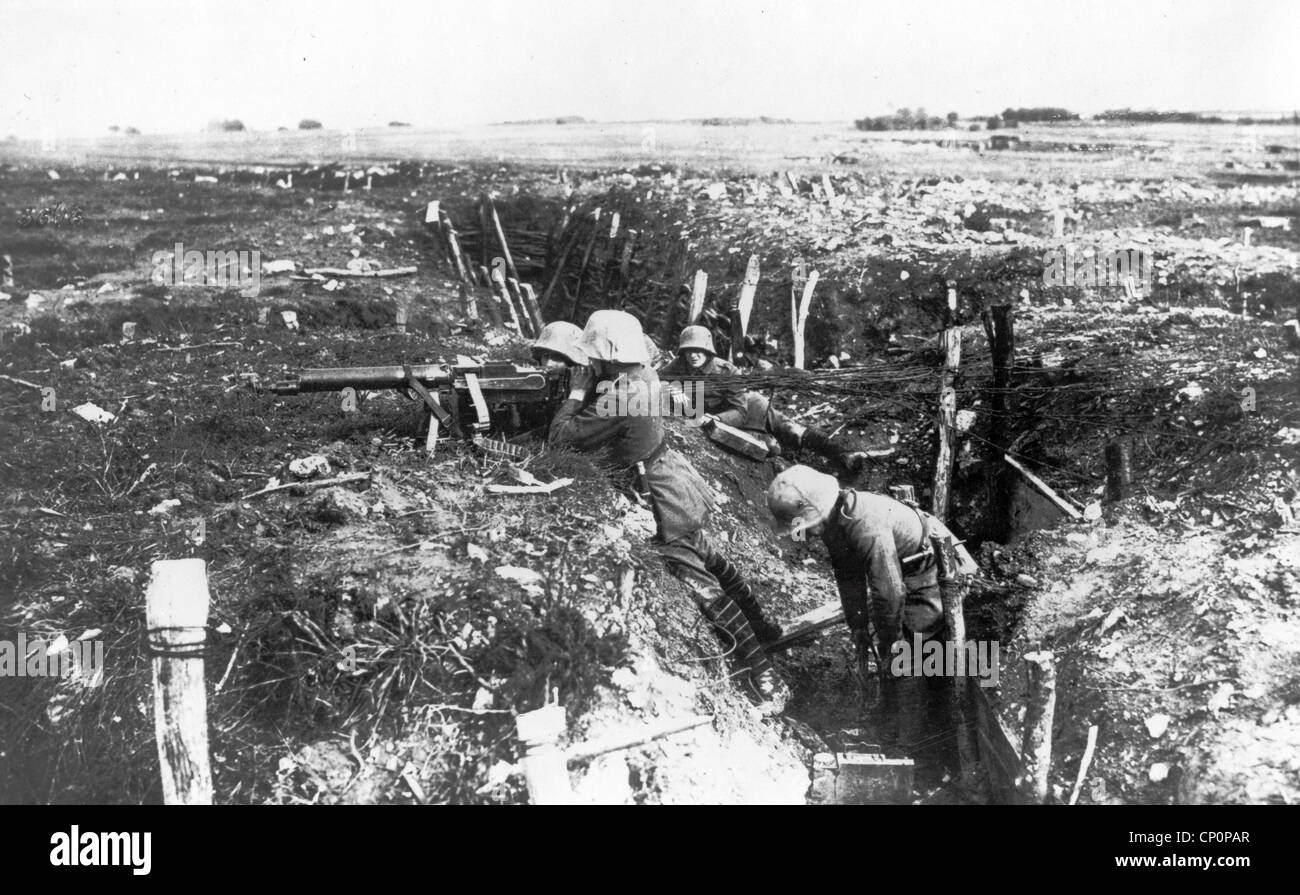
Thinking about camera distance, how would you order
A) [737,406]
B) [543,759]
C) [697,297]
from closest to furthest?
[543,759] < [737,406] < [697,297]

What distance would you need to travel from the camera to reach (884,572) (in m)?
4.66

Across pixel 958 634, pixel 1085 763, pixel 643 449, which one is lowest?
pixel 1085 763

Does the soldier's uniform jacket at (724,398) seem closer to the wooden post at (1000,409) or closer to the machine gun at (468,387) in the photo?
the machine gun at (468,387)

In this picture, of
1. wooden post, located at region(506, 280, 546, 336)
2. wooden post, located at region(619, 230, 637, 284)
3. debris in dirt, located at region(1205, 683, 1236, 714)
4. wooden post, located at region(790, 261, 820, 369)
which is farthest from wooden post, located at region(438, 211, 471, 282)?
debris in dirt, located at region(1205, 683, 1236, 714)

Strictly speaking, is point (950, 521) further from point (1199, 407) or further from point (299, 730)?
point (299, 730)

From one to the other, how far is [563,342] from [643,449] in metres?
0.73

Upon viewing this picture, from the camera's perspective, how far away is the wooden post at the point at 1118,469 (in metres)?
4.77

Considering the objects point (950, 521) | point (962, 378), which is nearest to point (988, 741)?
point (950, 521)

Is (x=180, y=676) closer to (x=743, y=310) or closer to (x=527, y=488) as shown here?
(x=527, y=488)

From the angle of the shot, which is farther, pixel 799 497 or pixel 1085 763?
pixel 799 497

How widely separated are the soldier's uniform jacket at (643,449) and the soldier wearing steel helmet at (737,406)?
0.33 metres

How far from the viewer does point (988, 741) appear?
15.0 feet

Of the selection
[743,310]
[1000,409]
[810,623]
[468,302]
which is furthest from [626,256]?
[810,623]

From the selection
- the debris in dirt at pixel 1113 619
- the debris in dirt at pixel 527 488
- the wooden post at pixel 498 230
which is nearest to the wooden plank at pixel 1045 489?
the debris in dirt at pixel 1113 619
